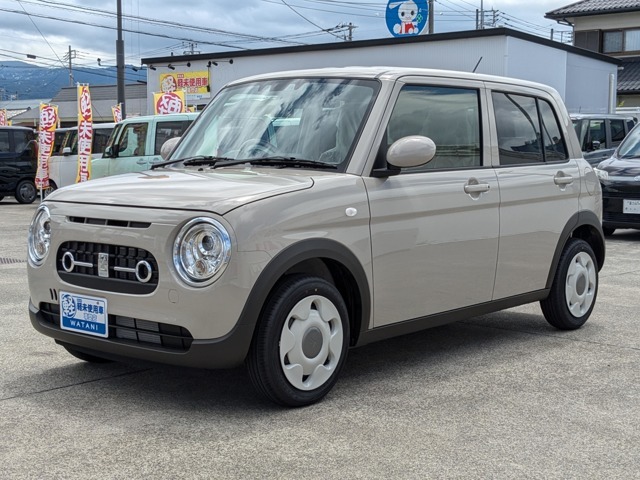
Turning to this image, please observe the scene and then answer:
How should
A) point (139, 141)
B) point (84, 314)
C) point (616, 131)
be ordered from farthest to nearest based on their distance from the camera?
point (616, 131) < point (139, 141) < point (84, 314)

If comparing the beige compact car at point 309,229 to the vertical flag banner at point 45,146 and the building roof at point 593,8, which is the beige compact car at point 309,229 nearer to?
the vertical flag banner at point 45,146

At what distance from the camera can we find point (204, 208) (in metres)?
3.85

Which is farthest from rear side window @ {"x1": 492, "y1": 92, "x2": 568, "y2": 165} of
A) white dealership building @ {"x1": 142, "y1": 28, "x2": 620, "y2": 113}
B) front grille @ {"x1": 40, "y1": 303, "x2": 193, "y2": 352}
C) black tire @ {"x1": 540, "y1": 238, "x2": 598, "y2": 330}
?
white dealership building @ {"x1": 142, "y1": 28, "x2": 620, "y2": 113}

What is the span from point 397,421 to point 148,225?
1.45 meters

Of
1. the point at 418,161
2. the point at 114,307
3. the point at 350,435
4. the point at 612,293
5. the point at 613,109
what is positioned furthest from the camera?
the point at 613,109

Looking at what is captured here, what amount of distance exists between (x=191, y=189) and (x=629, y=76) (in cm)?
3687

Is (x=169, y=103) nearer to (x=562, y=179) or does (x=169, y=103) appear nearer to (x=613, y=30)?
(x=562, y=179)

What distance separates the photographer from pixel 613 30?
3856 cm

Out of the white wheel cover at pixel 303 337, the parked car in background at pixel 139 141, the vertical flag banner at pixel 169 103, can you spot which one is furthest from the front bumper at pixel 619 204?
the vertical flag banner at pixel 169 103

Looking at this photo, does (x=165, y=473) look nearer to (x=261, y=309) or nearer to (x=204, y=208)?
(x=261, y=309)

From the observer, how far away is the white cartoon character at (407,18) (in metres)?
26.7

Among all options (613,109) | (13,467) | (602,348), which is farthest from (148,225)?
(613,109)

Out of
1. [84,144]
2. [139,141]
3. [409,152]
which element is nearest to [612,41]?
[84,144]

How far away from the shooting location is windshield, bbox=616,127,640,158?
12.6 metres
